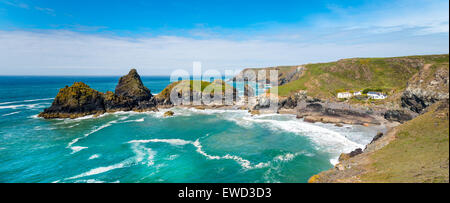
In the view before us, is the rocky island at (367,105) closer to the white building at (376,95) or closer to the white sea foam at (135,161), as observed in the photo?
the white building at (376,95)

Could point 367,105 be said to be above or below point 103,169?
above

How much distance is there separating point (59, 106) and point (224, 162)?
75053mm

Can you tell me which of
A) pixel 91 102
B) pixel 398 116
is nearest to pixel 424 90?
pixel 398 116

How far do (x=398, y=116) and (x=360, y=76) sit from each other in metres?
71.8

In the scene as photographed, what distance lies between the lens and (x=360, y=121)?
205 feet

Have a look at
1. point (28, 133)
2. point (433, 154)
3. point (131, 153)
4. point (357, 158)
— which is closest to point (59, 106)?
point (28, 133)

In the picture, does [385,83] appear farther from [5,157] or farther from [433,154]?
[5,157]

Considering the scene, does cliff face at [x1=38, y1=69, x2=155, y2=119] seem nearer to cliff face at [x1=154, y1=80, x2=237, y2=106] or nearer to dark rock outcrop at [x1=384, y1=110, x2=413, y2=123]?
cliff face at [x1=154, y1=80, x2=237, y2=106]

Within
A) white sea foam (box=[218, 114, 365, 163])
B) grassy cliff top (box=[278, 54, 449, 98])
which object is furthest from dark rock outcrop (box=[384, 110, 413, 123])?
grassy cliff top (box=[278, 54, 449, 98])

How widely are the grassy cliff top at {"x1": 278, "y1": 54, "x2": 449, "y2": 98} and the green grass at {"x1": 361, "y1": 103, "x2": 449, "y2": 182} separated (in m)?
71.2

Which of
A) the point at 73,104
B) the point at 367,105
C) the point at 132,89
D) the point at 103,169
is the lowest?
the point at 103,169

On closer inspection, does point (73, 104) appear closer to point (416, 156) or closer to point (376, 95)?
point (416, 156)

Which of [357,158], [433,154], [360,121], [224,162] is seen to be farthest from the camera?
[360,121]

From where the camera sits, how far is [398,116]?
5953cm
